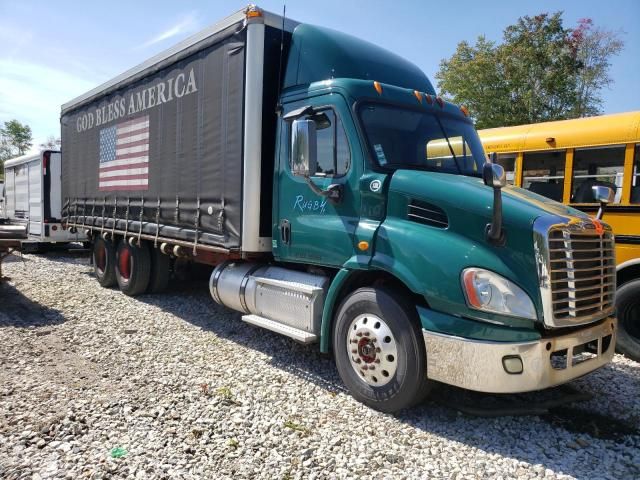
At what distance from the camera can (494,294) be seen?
338 cm

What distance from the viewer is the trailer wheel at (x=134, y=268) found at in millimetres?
8016

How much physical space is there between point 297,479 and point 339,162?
103 inches

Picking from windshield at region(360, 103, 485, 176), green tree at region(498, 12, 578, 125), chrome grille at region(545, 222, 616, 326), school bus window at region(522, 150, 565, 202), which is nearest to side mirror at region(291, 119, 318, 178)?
windshield at region(360, 103, 485, 176)

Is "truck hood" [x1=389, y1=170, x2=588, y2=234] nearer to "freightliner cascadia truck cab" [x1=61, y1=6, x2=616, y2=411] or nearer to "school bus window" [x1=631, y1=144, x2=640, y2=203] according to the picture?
"freightliner cascadia truck cab" [x1=61, y1=6, x2=616, y2=411]

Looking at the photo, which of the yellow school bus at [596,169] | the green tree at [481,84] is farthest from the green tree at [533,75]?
the yellow school bus at [596,169]

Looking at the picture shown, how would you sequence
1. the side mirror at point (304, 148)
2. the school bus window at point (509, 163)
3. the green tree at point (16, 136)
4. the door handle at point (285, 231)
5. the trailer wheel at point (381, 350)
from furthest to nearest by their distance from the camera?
1. the green tree at point (16, 136)
2. the school bus window at point (509, 163)
3. the door handle at point (285, 231)
4. the side mirror at point (304, 148)
5. the trailer wheel at point (381, 350)

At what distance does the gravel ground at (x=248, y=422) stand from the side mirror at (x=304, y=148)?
204 cm

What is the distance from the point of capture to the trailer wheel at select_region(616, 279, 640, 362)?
18.3 feet

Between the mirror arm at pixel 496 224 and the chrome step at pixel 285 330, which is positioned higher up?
the mirror arm at pixel 496 224

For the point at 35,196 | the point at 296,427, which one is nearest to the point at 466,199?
the point at 296,427

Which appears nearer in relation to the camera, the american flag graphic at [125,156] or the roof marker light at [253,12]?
the roof marker light at [253,12]

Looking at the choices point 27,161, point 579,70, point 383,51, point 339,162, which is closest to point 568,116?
point 579,70

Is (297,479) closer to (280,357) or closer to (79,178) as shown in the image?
(280,357)

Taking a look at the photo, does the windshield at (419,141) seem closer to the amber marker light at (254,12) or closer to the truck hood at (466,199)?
the truck hood at (466,199)
